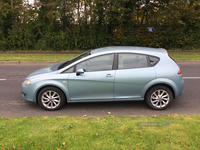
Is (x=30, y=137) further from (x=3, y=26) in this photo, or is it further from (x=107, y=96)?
(x=3, y=26)

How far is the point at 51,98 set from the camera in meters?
5.24

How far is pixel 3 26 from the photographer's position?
20516 millimetres

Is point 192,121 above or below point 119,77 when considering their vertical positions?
below

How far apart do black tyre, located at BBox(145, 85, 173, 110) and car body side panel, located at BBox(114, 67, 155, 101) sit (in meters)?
0.27

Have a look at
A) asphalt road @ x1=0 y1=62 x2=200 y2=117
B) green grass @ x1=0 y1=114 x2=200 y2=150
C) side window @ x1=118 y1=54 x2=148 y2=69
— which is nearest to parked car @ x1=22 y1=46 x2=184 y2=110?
side window @ x1=118 y1=54 x2=148 y2=69

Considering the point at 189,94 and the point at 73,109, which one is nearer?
the point at 73,109

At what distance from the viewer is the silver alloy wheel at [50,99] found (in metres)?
5.22

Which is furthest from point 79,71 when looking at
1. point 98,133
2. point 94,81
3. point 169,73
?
point 169,73

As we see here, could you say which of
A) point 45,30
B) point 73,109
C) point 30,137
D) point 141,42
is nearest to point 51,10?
point 45,30

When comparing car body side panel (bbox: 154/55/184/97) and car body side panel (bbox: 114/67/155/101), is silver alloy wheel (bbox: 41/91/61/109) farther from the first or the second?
car body side panel (bbox: 154/55/184/97)

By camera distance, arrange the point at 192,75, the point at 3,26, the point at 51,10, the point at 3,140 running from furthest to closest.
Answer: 1. the point at 3,26
2. the point at 51,10
3. the point at 192,75
4. the point at 3,140

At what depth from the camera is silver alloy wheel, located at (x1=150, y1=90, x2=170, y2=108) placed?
5.24 m

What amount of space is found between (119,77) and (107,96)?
0.58 metres

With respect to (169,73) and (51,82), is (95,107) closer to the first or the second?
(51,82)
